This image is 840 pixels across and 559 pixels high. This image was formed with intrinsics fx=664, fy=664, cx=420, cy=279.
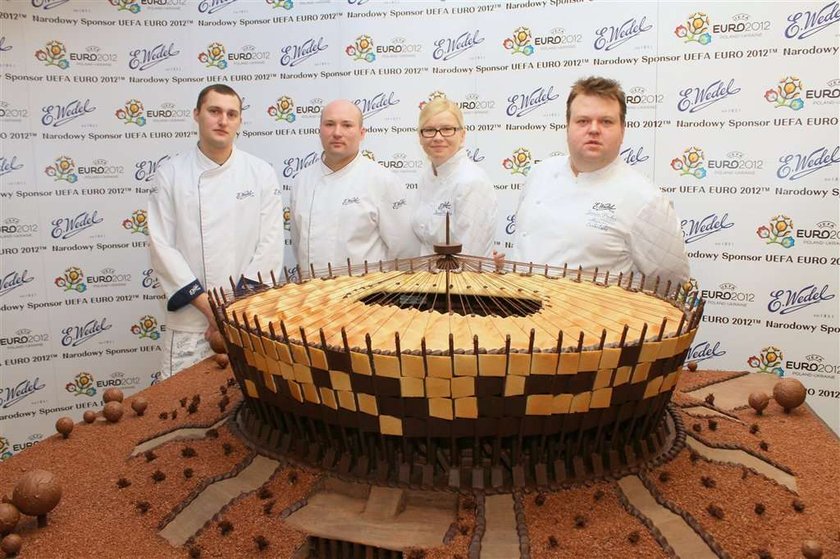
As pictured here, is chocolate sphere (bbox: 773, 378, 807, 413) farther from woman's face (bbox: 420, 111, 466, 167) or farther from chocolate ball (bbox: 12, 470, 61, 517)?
woman's face (bbox: 420, 111, 466, 167)

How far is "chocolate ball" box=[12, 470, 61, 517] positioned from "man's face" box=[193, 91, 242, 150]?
266 cm

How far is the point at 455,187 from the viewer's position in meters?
3.55

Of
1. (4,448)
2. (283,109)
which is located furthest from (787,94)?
(4,448)

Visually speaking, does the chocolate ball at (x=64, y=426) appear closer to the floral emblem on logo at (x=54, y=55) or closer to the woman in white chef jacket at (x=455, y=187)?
the woman in white chef jacket at (x=455, y=187)

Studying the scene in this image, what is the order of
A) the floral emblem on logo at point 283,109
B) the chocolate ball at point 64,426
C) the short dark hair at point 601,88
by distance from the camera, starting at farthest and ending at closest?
the floral emblem on logo at point 283,109 → the short dark hair at point 601,88 → the chocolate ball at point 64,426

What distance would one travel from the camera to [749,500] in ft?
4.66

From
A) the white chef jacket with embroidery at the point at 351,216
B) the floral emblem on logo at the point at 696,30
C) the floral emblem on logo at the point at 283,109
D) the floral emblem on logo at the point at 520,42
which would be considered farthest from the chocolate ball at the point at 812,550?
the floral emblem on logo at the point at 283,109

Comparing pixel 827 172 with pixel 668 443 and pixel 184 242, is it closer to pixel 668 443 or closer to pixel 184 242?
pixel 668 443

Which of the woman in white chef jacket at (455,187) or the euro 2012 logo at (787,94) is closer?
the woman in white chef jacket at (455,187)

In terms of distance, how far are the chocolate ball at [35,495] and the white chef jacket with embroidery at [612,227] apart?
2.15 meters

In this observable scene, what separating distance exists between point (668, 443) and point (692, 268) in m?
2.86

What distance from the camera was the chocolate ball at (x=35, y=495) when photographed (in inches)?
53.1

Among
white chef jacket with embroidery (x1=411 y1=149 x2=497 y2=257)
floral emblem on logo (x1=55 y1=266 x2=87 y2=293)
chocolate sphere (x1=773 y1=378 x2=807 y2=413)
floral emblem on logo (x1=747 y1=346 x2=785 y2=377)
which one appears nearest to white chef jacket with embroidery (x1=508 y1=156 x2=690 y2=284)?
white chef jacket with embroidery (x1=411 y1=149 x2=497 y2=257)

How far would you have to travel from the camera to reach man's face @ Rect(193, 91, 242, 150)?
12.2 ft
